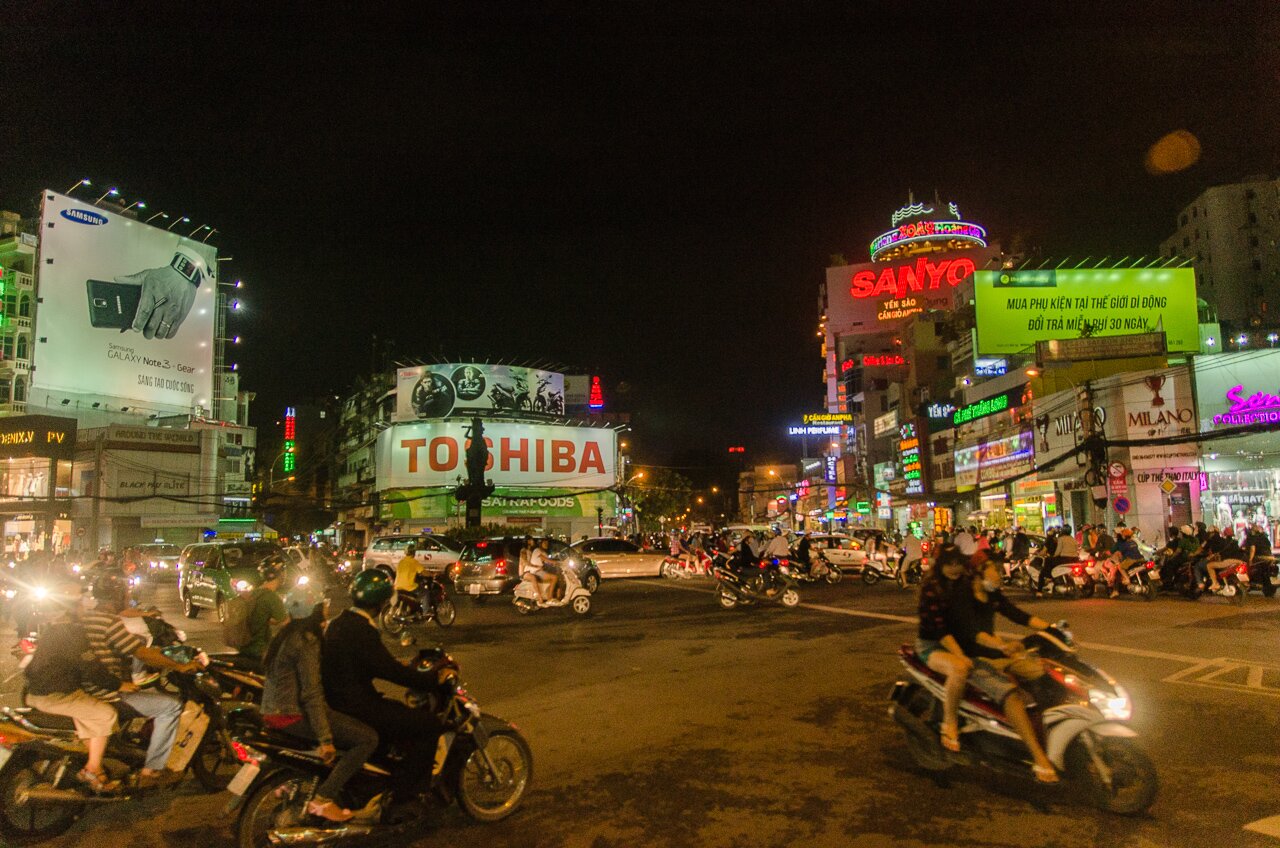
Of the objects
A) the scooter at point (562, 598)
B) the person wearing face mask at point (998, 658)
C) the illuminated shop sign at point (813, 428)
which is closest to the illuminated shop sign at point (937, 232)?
the illuminated shop sign at point (813, 428)

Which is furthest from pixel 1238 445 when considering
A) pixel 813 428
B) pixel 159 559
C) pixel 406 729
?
pixel 813 428

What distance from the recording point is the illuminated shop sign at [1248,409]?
77.8 ft

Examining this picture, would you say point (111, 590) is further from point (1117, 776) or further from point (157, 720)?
point (1117, 776)

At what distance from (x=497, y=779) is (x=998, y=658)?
3573mm

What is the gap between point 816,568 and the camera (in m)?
25.5

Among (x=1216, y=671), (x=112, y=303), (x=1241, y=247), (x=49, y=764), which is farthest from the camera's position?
(x=1241, y=247)

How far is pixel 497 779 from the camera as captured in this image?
5344mm

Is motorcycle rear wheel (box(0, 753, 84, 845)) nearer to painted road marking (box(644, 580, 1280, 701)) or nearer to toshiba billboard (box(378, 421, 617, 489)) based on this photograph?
painted road marking (box(644, 580, 1280, 701))

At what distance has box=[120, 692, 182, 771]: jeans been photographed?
18.5 feet

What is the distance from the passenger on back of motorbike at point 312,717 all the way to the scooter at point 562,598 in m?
12.4

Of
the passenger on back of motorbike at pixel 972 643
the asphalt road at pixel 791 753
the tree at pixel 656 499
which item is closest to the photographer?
the asphalt road at pixel 791 753

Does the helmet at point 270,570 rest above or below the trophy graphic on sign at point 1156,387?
below

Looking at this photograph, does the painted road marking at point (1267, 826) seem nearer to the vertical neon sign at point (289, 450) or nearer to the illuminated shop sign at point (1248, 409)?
the illuminated shop sign at point (1248, 409)

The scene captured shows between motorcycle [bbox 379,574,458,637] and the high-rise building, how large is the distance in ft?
247
